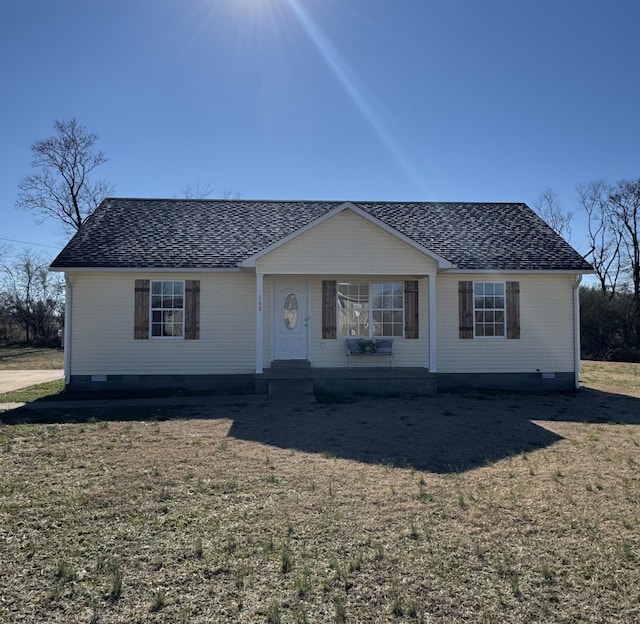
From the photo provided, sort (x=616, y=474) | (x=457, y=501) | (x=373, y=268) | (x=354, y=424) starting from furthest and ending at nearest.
A: (x=373, y=268) < (x=354, y=424) < (x=616, y=474) < (x=457, y=501)

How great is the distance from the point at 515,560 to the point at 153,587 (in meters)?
2.63

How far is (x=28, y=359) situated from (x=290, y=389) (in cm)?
1831

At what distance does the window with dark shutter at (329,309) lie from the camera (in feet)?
43.2

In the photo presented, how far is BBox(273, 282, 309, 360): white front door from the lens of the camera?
13.2 m

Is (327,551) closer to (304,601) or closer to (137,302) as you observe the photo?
(304,601)

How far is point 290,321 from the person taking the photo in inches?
525

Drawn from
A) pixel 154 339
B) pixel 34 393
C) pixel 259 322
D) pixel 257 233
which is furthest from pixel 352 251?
pixel 34 393

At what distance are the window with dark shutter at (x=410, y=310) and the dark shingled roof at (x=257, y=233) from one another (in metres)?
1.30

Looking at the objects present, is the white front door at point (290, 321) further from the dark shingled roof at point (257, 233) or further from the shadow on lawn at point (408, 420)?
the shadow on lawn at point (408, 420)

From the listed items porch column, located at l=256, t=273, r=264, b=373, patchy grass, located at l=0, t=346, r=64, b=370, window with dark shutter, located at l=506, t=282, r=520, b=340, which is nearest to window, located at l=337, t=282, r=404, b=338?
porch column, located at l=256, t=273, r=264, b=373

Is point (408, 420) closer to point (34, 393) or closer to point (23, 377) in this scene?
point (34, 393)

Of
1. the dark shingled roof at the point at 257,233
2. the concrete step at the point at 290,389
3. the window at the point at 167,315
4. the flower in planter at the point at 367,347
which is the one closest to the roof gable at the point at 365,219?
the dark shingled roof at the point at 257,233

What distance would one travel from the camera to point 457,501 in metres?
5.11

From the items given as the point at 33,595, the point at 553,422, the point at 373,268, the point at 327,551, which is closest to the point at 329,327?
the point at 373,268
